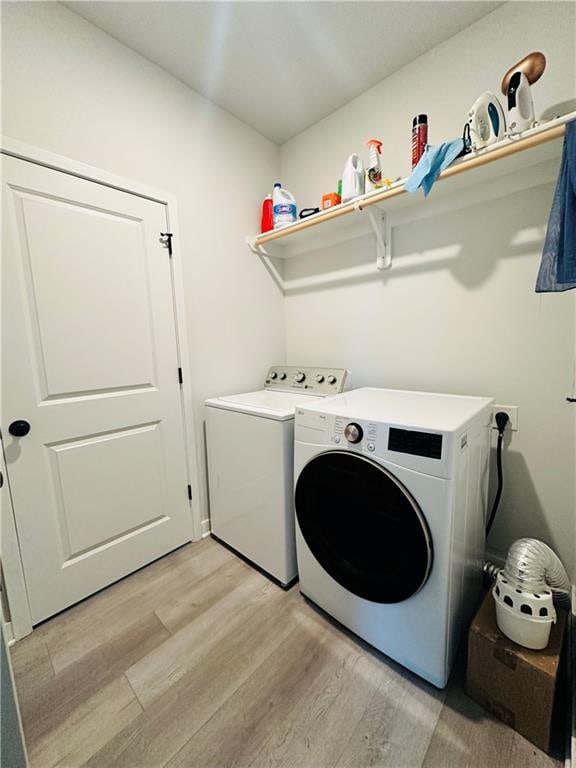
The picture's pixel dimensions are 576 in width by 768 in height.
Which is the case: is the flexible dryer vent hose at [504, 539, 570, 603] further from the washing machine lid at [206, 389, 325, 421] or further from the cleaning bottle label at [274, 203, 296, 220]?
the cleaning bottle label at [274, 203, 296, 220]

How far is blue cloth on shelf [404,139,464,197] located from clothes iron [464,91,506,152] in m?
0.05

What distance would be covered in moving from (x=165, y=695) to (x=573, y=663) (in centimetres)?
138

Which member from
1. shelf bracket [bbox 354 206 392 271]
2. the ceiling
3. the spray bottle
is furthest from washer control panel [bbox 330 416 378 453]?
the ceiling

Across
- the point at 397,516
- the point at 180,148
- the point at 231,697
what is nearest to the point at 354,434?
the point at 397,516

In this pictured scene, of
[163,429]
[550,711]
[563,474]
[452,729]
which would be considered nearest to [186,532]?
[163,429]

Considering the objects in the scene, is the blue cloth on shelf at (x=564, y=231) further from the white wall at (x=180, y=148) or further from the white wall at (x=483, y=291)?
the white wall at (x=180, y=148)

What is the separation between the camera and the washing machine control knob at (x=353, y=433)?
1071 millimetres

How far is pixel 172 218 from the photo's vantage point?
169 cm

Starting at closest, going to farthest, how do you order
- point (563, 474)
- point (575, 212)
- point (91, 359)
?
point (575, 212), point (563, 474), point (91, 359)

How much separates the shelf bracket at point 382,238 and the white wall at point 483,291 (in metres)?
0.04

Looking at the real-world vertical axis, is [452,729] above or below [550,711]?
below

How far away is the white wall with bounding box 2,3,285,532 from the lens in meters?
1.27

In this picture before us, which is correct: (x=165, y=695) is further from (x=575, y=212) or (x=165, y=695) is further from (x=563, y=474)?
(x=575, y=212)

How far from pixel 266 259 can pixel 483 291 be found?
53.8 inches
